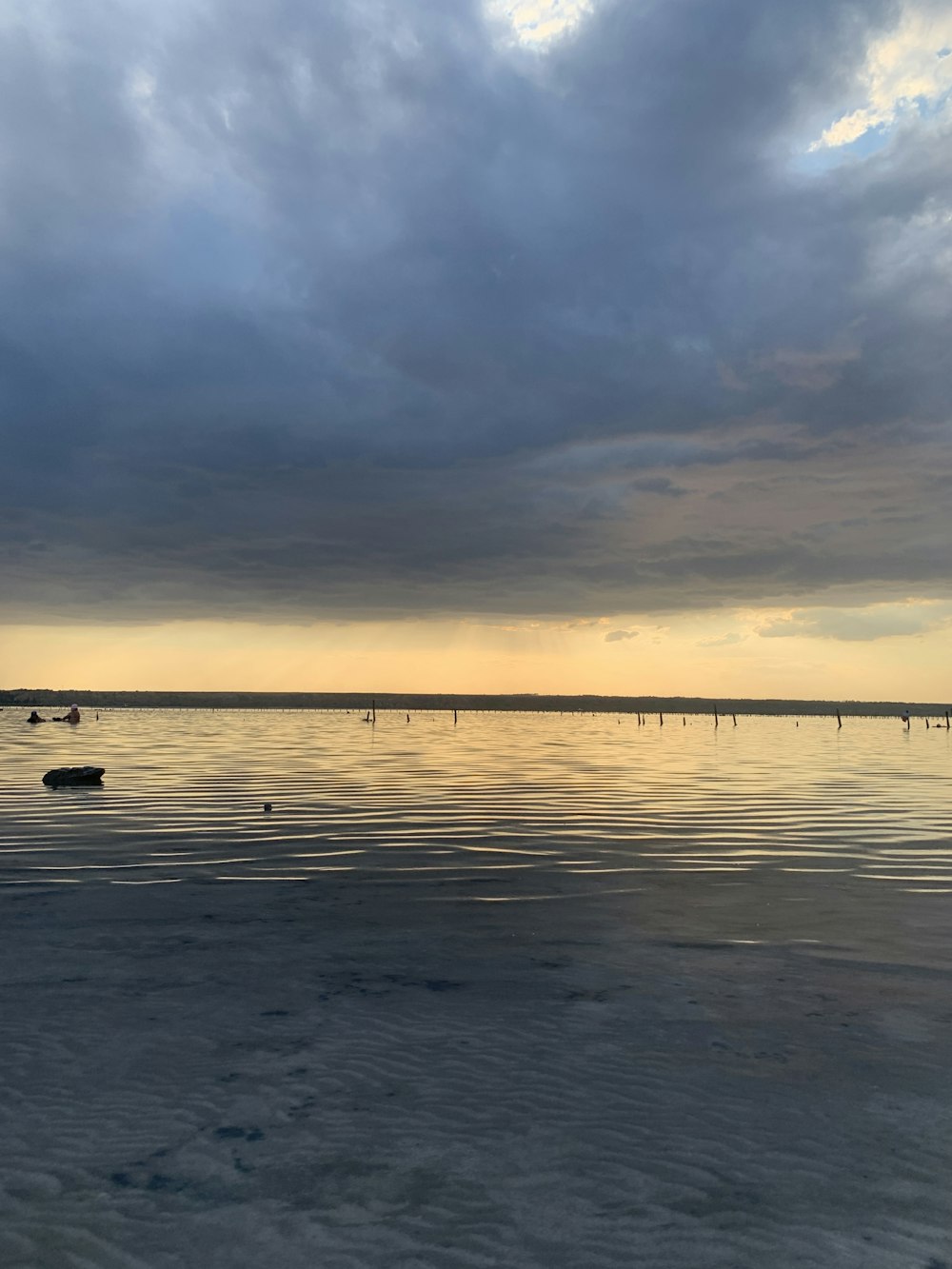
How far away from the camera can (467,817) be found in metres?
27.7

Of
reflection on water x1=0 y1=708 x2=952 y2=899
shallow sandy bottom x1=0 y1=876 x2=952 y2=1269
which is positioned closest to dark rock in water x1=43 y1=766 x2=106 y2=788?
reflection on water x1=0 y1=708 x2=952 y2=899

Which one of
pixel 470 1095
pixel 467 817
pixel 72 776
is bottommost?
pixel 470 1095

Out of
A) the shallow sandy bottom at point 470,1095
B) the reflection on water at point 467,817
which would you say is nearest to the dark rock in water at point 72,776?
the reflection on water at point 467,817

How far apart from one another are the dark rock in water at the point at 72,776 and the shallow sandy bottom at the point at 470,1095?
21.2m

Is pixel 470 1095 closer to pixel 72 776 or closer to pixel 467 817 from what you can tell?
pixel 467 817

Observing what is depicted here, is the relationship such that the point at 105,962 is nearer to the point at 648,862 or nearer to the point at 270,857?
the point at 270,857

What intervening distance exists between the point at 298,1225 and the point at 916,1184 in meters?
4.68

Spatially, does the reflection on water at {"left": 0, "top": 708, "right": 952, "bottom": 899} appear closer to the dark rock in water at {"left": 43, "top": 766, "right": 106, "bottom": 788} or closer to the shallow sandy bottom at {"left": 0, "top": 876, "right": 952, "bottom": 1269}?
the dark rock in water at {"left": 43, "top": 766, "right": 106, "bottom": 788}

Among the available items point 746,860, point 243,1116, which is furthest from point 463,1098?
point 746,860

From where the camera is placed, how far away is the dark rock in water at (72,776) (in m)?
34.4

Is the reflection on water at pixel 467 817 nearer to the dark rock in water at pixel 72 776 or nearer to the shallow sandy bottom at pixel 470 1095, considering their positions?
the dark rock in water at pixel 72 776

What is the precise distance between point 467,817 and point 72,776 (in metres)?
17.1

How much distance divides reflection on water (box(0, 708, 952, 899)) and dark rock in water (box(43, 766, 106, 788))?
0.64m

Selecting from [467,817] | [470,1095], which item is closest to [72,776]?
[467,817]
